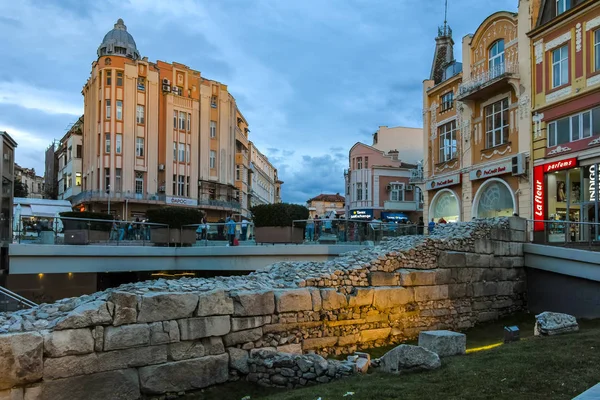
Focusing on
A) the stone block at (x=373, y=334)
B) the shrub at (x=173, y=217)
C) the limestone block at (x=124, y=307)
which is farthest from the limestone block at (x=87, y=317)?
the shrub at (x=173, y=217)

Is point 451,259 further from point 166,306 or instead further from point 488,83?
point 488,83

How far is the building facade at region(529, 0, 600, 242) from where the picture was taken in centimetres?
2109

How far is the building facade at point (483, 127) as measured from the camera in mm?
24969

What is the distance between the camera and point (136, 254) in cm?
2066

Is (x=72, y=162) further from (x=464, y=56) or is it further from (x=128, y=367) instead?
(x=128, y=367)

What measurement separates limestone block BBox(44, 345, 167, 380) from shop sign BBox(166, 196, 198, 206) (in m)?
42.2

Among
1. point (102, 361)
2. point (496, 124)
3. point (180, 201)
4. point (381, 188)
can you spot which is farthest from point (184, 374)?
point (381, 188)

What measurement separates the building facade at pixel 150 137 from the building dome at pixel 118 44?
102mm

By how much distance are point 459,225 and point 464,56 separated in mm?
16056

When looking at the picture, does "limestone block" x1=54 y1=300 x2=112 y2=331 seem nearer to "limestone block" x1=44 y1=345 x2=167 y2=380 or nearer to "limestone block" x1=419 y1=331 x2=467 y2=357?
"limestone block" x1=44 y1=345 x2=167 y2=380

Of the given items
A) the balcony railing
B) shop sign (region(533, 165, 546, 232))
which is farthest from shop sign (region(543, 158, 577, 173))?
the balcony railing

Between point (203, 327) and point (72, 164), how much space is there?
53592mm

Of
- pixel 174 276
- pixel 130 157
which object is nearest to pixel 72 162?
pixel 130 157

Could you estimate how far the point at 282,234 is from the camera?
1914cm
